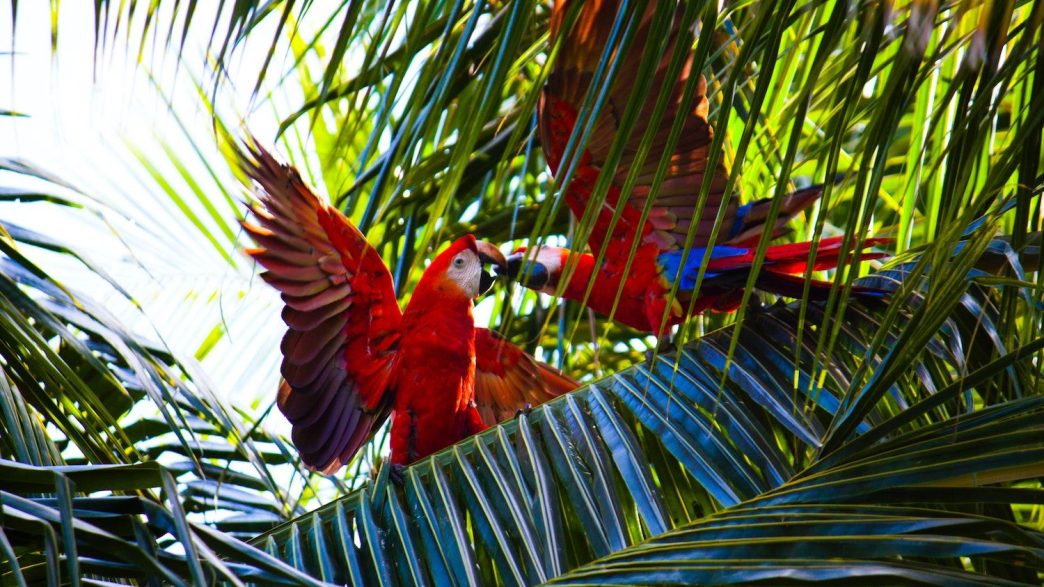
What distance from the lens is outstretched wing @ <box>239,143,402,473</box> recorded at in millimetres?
2027

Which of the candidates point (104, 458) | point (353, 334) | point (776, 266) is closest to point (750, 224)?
point (776, 266)

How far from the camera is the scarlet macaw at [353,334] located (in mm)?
2037

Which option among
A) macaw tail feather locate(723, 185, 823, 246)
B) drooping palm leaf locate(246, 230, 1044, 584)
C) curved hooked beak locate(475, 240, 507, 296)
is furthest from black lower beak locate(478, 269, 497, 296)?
drooping palm leaf locate(246, 230, 1044, 584)

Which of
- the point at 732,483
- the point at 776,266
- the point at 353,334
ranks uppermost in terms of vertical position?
the point at 353,334

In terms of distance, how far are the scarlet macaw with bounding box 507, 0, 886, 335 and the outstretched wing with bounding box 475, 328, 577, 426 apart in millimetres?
322

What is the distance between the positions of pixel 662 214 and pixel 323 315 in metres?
0.72

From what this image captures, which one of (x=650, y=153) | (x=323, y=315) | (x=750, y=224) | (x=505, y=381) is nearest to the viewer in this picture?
(x=750, y=224)

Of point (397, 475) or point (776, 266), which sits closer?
point (397, 475)

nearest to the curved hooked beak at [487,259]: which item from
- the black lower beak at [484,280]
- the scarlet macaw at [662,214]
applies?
the black lower beak at [484,280]

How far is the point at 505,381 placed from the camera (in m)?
2.50

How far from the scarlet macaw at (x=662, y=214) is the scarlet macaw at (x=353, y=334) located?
29 cm

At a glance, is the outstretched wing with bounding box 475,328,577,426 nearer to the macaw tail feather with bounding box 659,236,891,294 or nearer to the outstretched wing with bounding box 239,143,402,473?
the outstretched wing with bounding box 239,143,402,473

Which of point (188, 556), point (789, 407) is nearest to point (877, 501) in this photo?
point (789, 407)

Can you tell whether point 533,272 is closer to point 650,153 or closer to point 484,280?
point 484,280
